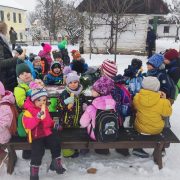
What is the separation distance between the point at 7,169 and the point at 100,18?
15.1 metres

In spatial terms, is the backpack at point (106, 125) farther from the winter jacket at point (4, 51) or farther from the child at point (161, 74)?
the winter jacket at point (4, 51)

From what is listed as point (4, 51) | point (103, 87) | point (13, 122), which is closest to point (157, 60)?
point (103, 87)

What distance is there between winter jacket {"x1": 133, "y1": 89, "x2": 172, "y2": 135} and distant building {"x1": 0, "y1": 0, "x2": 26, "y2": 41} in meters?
42.1

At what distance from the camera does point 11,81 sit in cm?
505

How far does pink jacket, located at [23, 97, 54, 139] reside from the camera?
141 inches

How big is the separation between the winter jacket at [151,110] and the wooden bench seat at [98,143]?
0.42 ft

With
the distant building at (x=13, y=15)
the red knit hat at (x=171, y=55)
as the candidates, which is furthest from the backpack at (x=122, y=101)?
the distant building at (x=13, y=15)

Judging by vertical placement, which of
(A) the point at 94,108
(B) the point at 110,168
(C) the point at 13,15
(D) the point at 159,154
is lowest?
(B) the point at 110,168

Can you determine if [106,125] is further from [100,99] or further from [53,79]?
[53,79]

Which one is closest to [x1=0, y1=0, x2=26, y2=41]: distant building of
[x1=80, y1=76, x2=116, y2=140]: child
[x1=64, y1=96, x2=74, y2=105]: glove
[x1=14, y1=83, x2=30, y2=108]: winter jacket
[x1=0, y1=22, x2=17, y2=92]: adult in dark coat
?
[x1=0, y1=22, x2=17, y2=92]: adult in dark coat

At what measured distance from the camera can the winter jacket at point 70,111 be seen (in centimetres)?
420

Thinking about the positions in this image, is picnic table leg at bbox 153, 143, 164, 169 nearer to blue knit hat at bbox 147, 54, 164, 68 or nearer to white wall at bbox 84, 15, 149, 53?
blue knit hat at bbox 147, 54, 164, 68

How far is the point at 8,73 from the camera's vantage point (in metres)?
4.99

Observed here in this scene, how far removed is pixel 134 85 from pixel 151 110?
1047mm
